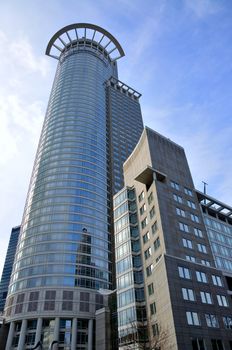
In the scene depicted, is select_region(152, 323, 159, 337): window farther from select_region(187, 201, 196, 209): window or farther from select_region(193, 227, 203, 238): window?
select_region(187, 201, 196, 209): window

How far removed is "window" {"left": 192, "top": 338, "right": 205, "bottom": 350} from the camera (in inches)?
1973

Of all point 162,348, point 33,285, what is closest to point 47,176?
point 33,285

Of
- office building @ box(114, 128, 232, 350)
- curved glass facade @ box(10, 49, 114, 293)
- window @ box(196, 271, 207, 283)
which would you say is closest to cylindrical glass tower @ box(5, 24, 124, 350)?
curved glass facade @ box(10, 49, 114, 293)

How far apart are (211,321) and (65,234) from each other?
6653 cm

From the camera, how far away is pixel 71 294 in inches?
3903

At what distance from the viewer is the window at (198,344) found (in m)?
50.1

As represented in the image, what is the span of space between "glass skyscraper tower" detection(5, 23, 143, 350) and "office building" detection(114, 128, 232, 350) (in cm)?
3183

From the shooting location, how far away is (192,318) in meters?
53.1

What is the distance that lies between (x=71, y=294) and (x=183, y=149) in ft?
186

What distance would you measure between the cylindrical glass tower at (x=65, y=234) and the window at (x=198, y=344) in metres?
53.2

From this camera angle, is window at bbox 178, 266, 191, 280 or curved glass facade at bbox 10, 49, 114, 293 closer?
window at bbox 178, 266, 191, 280

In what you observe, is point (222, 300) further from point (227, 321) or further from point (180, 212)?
point (180, 212)

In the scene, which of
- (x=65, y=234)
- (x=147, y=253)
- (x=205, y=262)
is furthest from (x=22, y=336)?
(x=205, y=262)

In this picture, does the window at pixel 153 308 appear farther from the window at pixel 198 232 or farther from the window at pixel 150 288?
the window at pixel 198 232
